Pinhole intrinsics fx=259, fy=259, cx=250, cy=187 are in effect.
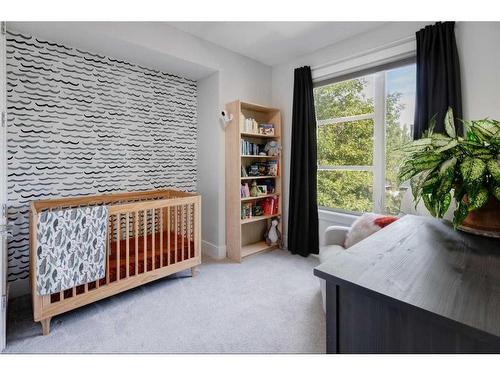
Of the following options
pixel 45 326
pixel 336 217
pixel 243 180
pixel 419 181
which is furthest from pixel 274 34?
pixel 45 326

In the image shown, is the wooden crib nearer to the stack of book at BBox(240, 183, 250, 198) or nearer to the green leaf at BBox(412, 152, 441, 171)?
the stack of book at BBox(240, 183, 250, 198)

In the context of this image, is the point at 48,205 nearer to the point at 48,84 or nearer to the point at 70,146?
the point at 70,146

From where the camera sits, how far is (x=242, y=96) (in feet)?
10.4

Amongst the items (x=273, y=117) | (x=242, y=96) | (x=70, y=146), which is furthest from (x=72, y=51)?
(x=273, y=117)

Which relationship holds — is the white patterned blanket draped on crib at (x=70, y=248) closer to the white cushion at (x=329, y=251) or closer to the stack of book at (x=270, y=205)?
the white cushion at (x=329, y=251)

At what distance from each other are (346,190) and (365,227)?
1.13 meters

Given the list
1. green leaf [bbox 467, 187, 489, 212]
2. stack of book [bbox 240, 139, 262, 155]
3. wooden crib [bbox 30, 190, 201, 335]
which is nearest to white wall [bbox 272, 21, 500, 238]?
green leaf [bbox 467, 187, 489, 212]

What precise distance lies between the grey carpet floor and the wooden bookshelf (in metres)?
0.58

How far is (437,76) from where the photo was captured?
6.89 feet

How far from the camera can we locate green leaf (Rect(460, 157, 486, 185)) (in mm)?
823

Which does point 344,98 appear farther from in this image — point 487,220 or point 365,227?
point 487,220

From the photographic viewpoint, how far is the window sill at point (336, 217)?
2.81 metres
